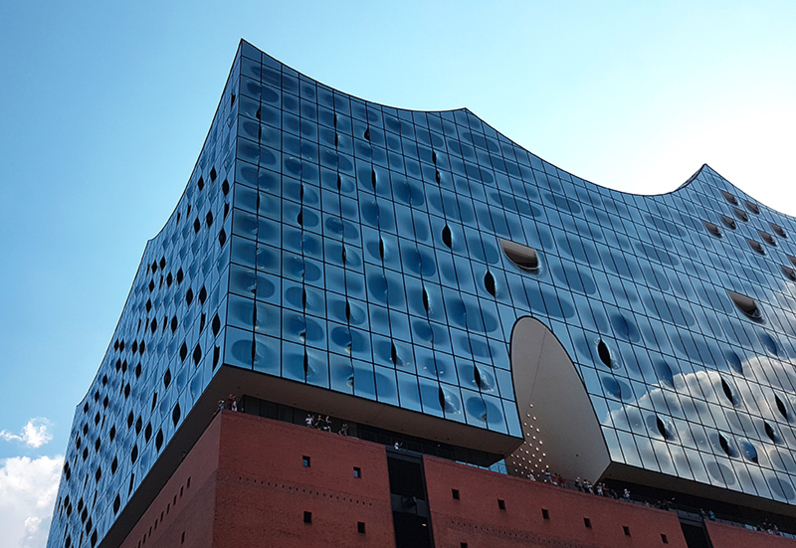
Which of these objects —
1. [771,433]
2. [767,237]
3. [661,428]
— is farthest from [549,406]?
[767,237]

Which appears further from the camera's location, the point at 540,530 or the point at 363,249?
the point at 363,249

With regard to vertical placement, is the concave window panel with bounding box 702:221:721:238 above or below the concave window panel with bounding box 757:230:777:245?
below

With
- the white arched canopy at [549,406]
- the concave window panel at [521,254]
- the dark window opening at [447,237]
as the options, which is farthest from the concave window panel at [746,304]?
the dark window opening at [447,237]

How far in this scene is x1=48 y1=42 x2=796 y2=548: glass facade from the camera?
23125mm

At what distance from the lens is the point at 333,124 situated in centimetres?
2936

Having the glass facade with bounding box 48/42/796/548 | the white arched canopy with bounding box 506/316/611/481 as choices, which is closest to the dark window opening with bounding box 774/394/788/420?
the glass facade with bounding box 48/42/796/548

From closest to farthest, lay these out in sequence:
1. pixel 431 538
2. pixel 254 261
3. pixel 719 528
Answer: pixel 431 538
pixel 254 261
pixel 719 528

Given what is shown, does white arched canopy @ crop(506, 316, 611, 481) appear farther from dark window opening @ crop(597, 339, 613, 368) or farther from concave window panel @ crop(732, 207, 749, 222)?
concave window panel @ crop(732, 207, 749, 222)

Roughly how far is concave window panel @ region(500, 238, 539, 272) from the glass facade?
0.08 metres

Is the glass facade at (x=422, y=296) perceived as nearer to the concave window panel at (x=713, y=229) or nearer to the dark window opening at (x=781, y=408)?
the dark window opening at (x=781, y=408)

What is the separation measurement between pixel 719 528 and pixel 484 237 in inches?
486

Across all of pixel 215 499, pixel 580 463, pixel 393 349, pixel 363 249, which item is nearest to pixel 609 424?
pixel 580 463

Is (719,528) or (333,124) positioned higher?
(333,124)

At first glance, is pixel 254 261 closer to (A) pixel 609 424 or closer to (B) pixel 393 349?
(B) pixel 393 349
